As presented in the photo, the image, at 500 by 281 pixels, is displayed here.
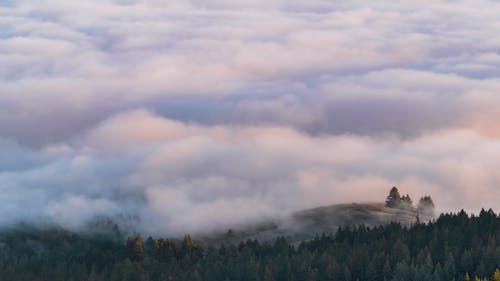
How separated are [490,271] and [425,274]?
51.0ft

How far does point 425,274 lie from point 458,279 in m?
8.53

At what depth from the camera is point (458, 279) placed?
652 feet

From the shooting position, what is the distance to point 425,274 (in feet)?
650

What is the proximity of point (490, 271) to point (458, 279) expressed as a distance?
27.3 feet

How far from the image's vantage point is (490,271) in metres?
195
